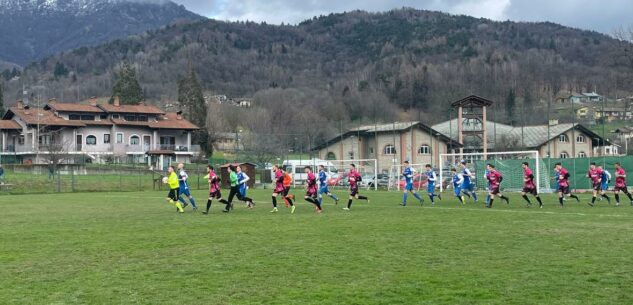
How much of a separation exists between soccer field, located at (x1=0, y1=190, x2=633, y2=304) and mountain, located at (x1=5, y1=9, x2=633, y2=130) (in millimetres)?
47319

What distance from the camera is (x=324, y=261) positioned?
12.0m

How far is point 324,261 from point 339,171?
154 feet

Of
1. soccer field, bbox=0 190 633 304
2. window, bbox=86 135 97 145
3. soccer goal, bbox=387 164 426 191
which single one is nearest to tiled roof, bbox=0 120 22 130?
window, bbox=86 135 97 145

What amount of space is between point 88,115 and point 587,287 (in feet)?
273

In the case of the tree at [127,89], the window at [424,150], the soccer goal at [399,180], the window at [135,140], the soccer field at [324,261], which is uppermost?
the tree at [127,89]

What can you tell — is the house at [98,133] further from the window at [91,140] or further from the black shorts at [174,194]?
the black shorts at [174,194]

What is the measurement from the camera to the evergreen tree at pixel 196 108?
94.1 m

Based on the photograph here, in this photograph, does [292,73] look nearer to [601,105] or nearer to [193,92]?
[193,92]

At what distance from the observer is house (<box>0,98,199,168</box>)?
80812 mm

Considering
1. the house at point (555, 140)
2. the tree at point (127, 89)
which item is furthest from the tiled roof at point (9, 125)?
the house at point (555, 140)

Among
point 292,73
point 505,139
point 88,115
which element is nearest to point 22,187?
point 88,115

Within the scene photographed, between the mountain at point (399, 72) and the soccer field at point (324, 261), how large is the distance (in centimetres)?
4732

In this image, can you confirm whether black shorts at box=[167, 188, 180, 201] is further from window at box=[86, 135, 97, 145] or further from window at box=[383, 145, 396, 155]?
window at box=[86, 135, 97, 145]

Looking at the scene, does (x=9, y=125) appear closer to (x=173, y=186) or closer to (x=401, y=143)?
(x=401, y=143)
